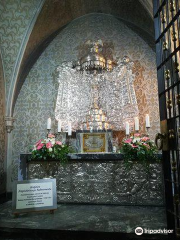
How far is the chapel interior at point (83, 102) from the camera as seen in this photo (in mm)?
4629

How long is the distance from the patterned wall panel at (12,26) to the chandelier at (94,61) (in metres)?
1.77

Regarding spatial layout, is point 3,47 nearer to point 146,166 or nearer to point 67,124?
point 67,124

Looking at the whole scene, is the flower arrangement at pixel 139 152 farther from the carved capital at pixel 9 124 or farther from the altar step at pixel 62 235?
the carved capital at pixel 9 124

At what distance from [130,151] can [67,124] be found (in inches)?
93.9

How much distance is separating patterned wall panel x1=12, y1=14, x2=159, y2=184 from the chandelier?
23.1 inches

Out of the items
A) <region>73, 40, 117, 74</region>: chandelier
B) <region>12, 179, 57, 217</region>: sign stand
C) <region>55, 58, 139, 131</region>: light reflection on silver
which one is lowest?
<region>12, 179, 57, 217</region>: sign stand

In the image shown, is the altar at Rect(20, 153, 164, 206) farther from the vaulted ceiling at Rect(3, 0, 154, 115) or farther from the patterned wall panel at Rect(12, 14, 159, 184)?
the vaulted ceiling at Rect(3, 0, 154, 115)

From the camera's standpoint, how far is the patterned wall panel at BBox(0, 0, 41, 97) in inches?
248

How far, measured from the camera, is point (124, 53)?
7035mm

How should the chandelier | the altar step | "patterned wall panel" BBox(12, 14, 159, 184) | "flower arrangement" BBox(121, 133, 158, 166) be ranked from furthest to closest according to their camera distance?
"patterned wall panel" BBox(12, 14, 159, 184)
the chandelier
"flower arrangement" BBox(121, 133, 158, 166)
the altar step

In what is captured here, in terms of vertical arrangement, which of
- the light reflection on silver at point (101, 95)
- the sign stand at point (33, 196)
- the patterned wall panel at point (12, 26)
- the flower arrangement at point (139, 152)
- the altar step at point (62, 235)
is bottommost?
the altar step at point (62, 235)

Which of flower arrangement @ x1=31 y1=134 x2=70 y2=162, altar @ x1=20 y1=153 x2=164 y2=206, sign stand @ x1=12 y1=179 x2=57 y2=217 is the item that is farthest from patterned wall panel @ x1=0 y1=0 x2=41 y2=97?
sign stand @ x1=12 y1=179 x2=57 y2=217

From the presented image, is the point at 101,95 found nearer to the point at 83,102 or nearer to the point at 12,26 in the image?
the point at 83,102

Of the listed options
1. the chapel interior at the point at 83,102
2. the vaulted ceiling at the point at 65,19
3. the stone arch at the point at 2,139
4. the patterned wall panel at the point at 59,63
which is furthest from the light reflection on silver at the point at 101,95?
the stone arch at the point at 2,139
